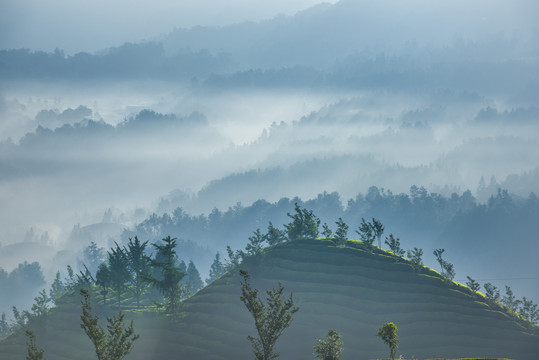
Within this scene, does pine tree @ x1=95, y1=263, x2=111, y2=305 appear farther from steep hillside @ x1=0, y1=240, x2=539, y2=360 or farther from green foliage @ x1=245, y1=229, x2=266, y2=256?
green foliage @ x1=245, y1=229, x2=266, y2=256

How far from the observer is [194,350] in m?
109

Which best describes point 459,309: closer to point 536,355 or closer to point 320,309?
point 536,355

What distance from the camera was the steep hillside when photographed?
4092 inches

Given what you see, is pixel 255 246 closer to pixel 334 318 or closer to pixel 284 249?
pixel 284 249

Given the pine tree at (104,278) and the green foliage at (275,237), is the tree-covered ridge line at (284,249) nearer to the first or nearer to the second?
the green foliage at (275,237)

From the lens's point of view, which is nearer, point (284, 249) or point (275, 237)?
point (284, 249)

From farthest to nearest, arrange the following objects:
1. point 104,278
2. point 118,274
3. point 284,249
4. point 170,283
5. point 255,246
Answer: point 284,249, point 255,246, point 104,278, point 118,274, point 170,283

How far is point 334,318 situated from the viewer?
114312 mm

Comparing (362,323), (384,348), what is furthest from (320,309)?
(384,348)

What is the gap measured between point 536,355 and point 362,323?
106 ft

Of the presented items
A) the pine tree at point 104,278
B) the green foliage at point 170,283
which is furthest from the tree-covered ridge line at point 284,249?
the pine tree at point 104,278

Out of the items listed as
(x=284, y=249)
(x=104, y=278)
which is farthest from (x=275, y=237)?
(x=104, y=278)

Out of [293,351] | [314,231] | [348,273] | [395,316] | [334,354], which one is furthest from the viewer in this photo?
[314,231]

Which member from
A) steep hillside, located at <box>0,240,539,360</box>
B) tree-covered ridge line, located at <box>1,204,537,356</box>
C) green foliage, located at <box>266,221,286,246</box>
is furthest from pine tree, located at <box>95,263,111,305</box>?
green foliage, located at <box>266,221,286,246</box>
